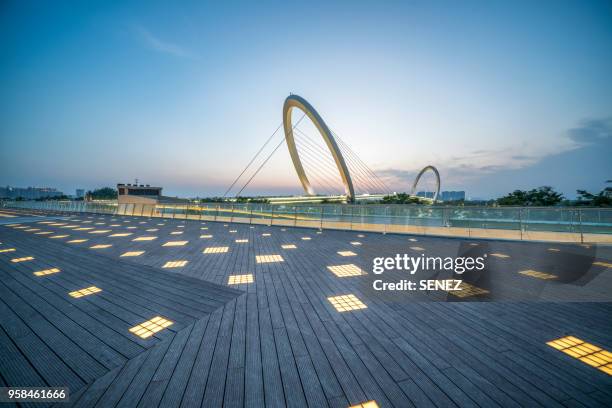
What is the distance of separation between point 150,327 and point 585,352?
14.1 ft

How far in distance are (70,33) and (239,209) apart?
116 feet

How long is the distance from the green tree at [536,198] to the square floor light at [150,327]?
35819mm

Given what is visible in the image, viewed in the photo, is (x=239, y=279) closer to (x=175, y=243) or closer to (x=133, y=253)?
(x=133, y=253)

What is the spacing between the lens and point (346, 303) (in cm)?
292

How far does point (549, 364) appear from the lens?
1775mm

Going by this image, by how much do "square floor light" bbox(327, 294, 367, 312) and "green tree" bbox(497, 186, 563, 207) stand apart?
110 ft

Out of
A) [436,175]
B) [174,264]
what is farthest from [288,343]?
[436,175]

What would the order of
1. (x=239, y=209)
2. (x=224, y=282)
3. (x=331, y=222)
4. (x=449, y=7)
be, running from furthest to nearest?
(x=449, y=7)
(x=239, y=209)
(x=331, y=222)
(x=224, y=282)

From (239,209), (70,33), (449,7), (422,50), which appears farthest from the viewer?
(70,33)

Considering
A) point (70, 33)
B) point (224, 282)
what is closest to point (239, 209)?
point (224, 282)

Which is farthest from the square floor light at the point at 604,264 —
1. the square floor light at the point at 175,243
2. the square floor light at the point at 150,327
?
the square floor light at the point at 175,243

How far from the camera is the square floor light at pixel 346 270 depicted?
13.4 feet

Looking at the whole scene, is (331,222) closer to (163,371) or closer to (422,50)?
(163,371)

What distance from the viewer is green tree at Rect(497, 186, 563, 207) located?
25.2m
